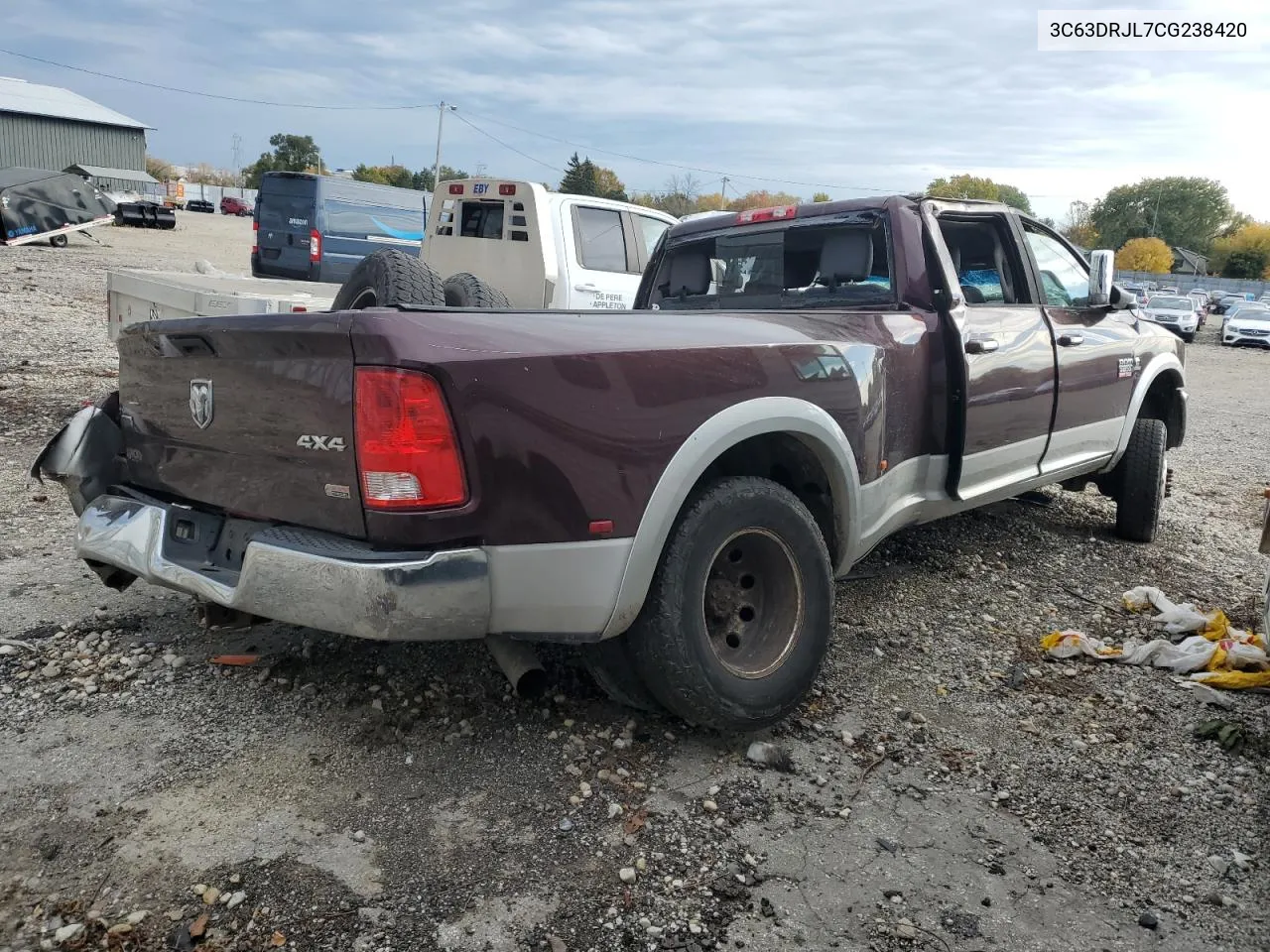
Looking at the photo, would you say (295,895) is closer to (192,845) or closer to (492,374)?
(192,845)

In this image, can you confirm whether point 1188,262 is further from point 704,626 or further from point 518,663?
point 518,663

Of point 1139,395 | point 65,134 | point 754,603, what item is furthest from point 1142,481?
point 65,134

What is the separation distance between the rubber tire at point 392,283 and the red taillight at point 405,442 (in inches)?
89.1

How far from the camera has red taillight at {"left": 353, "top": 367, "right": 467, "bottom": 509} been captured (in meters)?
2.43

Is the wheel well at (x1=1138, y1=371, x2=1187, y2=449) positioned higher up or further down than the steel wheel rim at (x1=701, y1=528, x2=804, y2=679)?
higher up

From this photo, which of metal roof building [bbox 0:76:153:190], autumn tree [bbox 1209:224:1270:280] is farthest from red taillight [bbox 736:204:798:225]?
autumn tree [bbox 1209:224:1270:280]

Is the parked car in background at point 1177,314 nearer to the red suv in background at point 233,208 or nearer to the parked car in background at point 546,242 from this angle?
the parked car in background at point 546,242

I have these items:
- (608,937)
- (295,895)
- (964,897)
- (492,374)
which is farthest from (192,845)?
(964,897)

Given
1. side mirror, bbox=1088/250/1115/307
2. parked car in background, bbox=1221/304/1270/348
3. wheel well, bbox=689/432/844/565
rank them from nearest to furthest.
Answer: wheel well, bbox=689/432/844/565
side mirror, bbox=1088/250/1115/307
parked car in background, bbox=1221/304/1270/348

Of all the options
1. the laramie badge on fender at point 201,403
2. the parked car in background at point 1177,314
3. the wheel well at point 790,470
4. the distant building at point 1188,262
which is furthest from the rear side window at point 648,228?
the distant building at point 1188,262

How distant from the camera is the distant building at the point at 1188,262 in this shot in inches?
3339

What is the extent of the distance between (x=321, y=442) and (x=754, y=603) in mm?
1483

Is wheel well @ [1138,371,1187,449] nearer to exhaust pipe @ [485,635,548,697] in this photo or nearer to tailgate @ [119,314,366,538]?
exhaust pipe @ [485,635,548,697]

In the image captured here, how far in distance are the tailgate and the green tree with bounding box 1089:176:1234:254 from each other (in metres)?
115
